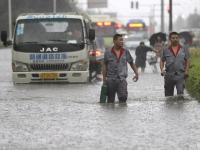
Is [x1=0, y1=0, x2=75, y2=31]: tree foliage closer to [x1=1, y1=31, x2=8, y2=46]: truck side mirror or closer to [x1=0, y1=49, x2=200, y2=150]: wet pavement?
[x1=1, y1=31, x2=8, y2=46]: truck side mirror

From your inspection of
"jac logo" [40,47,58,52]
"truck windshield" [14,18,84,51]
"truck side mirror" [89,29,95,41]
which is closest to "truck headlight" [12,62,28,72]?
"truck windshield" [14,18,84,51]

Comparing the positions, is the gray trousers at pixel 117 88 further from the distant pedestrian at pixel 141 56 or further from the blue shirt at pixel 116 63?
the distant pedestrian at pixel 141 56

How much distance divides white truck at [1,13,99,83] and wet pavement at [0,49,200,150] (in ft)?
12.5

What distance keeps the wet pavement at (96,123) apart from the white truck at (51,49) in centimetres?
382

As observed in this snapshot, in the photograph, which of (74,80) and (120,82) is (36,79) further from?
(120,82)

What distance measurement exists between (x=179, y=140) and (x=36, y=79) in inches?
501

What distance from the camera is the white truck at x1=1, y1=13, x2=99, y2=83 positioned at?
893 inches

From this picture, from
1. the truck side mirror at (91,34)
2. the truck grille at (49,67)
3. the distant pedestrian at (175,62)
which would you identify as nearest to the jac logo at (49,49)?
the truck grille at (49,67)

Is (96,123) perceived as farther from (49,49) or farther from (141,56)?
(141,56)

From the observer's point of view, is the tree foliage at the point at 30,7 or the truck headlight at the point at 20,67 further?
the tree foliage at the point at 30,7

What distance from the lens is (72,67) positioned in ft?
75.0

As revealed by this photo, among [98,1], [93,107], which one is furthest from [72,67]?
[98,1]

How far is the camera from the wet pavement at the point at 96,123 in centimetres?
1041

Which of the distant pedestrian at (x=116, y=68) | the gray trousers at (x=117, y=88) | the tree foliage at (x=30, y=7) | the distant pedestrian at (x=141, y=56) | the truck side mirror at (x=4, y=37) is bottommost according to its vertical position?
the distant pedestrian at (x=141, y=56)
